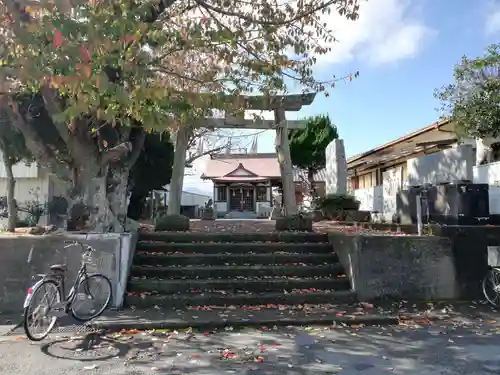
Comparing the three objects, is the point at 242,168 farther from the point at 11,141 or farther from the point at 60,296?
the point at 60,296

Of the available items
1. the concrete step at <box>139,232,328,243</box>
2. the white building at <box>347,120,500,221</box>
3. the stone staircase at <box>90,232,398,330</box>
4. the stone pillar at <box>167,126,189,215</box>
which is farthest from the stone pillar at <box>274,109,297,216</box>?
the stone staircase at <box>90,232,398,330</box>

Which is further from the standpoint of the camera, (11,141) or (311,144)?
(311,144)

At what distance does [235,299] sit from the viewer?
7395 mm

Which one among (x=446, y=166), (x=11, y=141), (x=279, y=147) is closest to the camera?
(x=446, y=166)

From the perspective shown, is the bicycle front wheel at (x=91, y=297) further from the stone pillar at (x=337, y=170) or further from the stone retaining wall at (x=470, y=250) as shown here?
the stone pillar at (x=337, y=170)

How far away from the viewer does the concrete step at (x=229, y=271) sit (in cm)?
817

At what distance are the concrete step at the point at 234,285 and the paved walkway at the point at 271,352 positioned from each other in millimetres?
1659

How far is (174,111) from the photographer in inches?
250

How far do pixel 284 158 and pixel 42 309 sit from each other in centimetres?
920

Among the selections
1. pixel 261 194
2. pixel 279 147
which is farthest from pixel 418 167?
pixel 261 194

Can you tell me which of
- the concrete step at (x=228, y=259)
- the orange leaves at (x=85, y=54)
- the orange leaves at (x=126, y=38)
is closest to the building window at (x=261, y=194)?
the concrete step at (x=228, y=259)

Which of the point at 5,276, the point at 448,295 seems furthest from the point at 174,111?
the point at 448,295

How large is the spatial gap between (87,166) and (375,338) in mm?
5463

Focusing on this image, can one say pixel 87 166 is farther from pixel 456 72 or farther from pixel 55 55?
pixel 456 72
